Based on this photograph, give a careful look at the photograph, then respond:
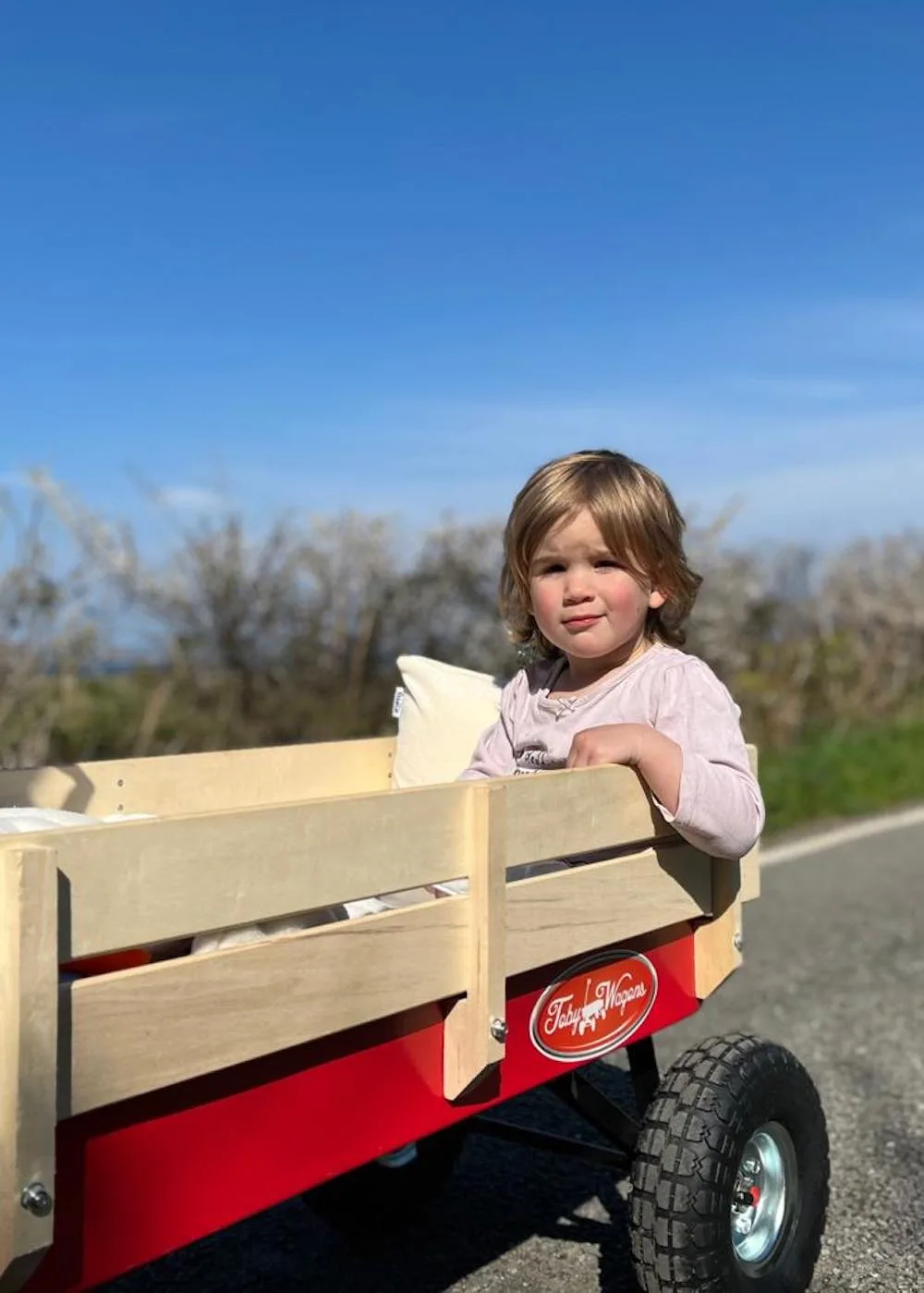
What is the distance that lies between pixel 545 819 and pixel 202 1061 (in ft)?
2.77

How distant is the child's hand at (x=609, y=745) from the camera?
278 centimetres

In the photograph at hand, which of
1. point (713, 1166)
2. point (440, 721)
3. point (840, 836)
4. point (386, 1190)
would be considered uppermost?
point (440, 721)

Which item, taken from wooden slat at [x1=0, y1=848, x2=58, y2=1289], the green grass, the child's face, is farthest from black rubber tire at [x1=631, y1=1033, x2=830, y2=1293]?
the green grass

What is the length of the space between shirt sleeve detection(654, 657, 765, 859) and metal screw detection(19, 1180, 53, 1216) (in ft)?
4.85

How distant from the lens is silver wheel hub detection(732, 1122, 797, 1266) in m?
2.88

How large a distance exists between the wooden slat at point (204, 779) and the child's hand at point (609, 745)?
700 millimetres

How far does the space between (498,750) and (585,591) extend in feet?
1.85

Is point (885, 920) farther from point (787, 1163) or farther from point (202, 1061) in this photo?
point (202, 1061)

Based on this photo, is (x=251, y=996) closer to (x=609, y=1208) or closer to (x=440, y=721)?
(x=440, y=721)

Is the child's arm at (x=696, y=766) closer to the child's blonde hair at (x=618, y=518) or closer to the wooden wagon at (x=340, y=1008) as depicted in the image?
the wooden wagon at (x=340, y=1008)

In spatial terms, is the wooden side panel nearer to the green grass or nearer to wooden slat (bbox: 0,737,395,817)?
wooden slat (bbox: 0,737,395,817)

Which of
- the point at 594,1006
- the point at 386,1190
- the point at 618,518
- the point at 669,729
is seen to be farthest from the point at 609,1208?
the point at 618,518

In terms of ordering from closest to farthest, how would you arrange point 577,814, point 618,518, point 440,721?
1. point 577,814
2. point 618,518
3. point 440,721

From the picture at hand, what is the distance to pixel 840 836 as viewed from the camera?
8.70 metres
